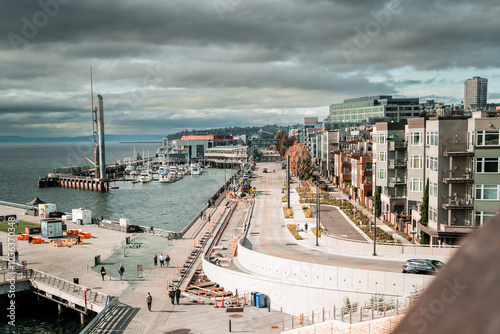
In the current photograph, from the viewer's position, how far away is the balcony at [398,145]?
49.0m

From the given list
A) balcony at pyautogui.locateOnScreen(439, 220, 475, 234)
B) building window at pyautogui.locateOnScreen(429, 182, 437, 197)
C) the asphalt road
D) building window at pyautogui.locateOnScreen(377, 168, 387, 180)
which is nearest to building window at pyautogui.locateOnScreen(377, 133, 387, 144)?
building window at pyautogui.locateOnScreen(377, 168, 387, 180)

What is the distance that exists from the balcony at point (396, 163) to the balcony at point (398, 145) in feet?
4.02

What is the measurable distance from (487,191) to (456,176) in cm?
239

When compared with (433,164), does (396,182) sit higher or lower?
lower

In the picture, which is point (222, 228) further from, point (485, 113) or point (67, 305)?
point (485, 113)

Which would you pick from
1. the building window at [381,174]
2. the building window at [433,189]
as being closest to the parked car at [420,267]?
the building window at [433,189]

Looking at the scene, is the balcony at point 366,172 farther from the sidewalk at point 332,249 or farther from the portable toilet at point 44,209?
the portable toilet at point 44,209

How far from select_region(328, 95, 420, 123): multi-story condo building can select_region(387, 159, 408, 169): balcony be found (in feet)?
298

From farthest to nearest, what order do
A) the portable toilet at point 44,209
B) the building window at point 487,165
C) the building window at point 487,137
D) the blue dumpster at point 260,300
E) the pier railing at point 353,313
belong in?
1. the portable toilet at point 44,209
2. the building window at point 487,165
3. the building window at point 487,137
4. the blue dumpster at point 260,300
5. the pier railing at point 353,313

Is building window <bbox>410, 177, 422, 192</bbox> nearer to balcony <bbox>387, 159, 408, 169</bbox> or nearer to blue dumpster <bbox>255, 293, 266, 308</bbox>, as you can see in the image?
balcony <bbox>387, 159, 408, 169</bbox>

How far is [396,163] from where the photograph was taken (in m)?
49.0

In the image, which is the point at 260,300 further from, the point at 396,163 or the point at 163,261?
the point at 396,163

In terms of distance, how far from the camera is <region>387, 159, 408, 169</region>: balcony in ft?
160

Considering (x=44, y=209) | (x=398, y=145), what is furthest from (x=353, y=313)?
(x=44, y=209)
